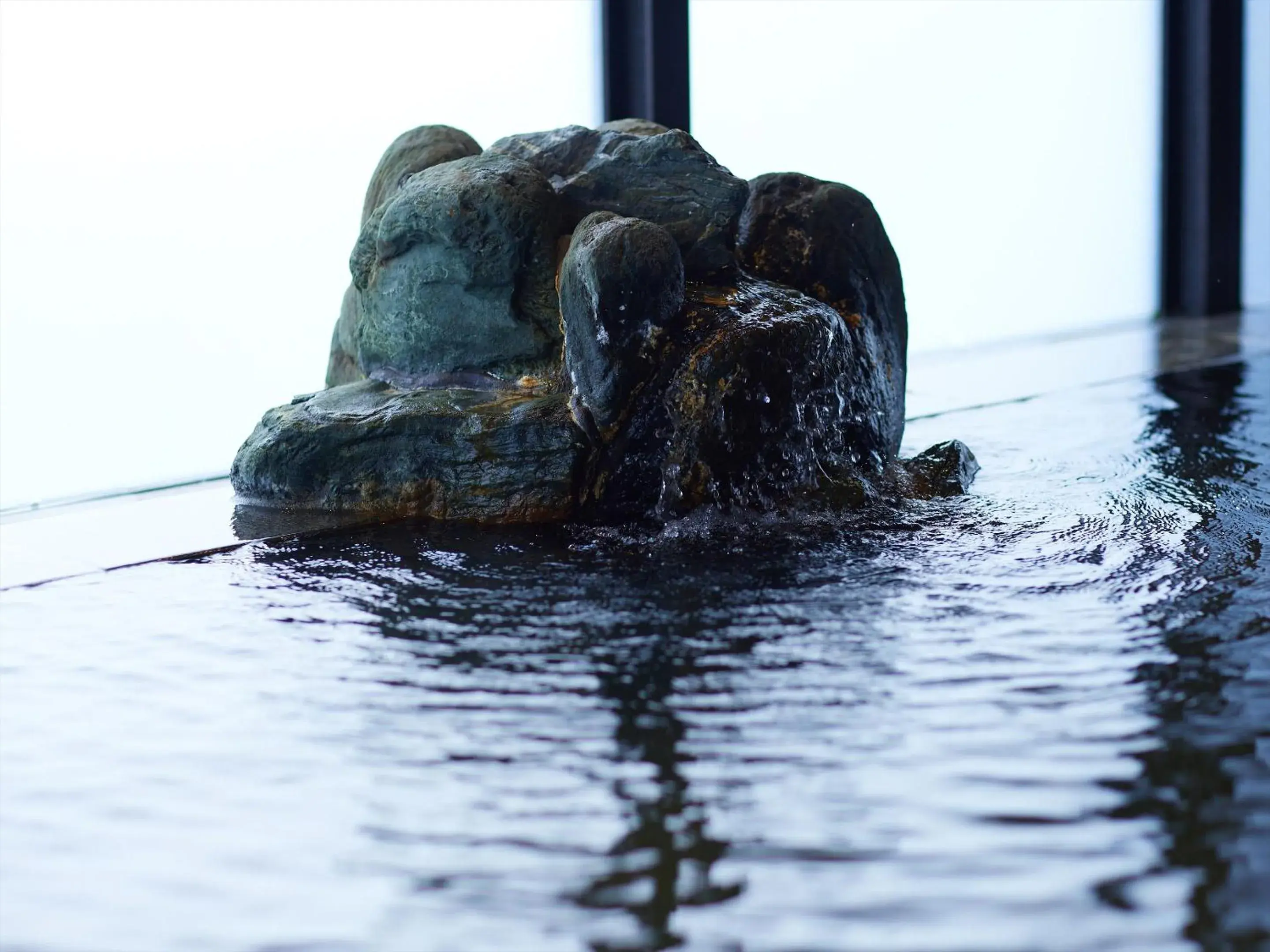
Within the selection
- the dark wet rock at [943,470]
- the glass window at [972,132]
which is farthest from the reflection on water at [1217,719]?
the glass window at [972,132]

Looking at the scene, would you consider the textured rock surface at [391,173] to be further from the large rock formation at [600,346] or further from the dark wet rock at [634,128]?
the dark wet rock at [634,128]

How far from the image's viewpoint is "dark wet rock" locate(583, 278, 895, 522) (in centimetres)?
384

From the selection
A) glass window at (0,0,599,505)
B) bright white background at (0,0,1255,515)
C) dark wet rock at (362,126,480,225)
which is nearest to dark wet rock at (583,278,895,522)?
dark wet rock at (362,126,480,225)

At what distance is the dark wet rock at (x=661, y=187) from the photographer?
4.40 m

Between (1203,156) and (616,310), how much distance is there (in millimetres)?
7081

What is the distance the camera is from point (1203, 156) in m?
9.62

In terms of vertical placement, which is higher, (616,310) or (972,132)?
(972,132)

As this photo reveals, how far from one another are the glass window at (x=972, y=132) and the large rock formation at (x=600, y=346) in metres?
2.73

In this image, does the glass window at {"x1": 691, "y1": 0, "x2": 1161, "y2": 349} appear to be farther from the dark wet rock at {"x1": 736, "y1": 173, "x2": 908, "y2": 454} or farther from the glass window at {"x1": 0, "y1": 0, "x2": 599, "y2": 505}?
the dark wet rock at {"x1": 736, "y1": 173, "x2": 908, "y2": 454}

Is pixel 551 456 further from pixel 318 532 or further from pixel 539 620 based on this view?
pixel 539 620

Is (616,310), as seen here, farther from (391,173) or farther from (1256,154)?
(1256,154)

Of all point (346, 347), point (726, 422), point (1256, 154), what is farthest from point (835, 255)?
point (1256, 154)

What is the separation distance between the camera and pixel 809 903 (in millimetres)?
1747

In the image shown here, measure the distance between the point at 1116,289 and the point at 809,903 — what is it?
8666mm
